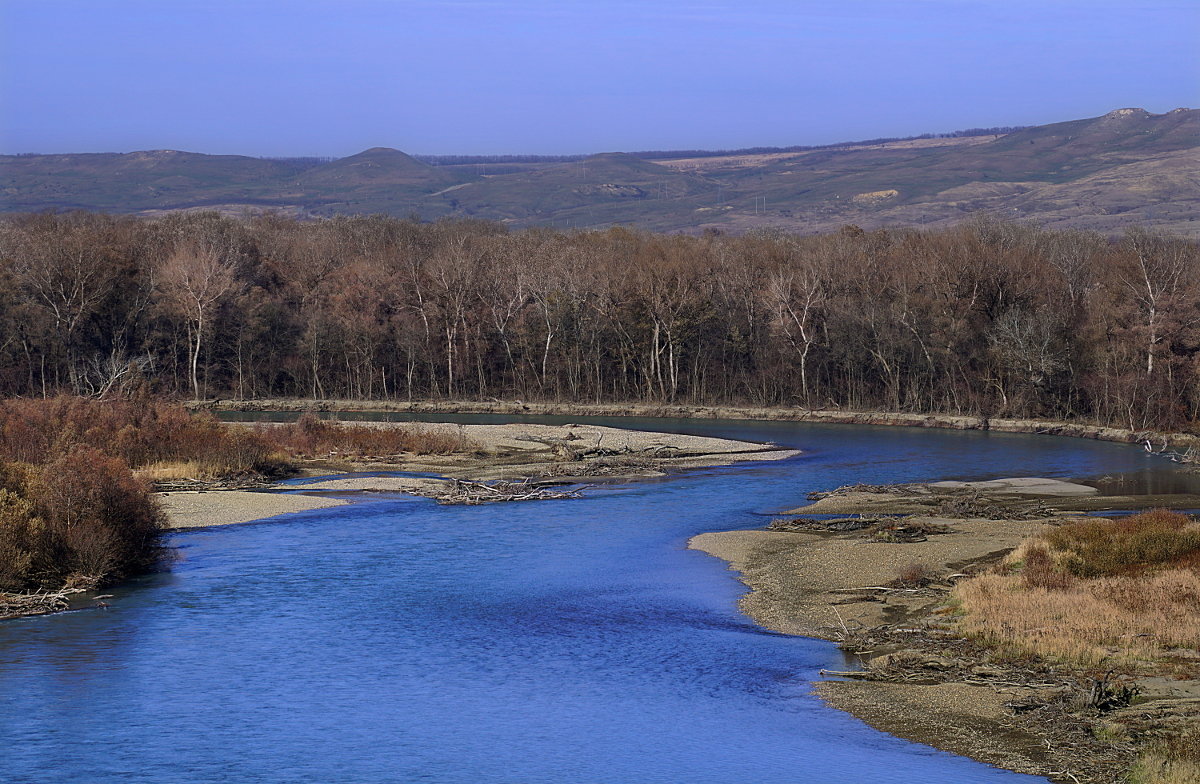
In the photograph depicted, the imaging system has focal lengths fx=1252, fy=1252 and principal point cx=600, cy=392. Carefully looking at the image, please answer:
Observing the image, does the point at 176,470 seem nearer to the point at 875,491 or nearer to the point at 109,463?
the point at 109,463

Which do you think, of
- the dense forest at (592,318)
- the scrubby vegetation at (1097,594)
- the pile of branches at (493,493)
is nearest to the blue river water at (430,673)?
the scrubby vegetation at (1097,594)

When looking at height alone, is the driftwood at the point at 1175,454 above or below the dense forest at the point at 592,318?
below

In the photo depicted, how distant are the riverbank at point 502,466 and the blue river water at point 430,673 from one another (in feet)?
15.4

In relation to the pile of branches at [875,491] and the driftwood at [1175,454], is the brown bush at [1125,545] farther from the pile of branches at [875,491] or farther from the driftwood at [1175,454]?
the driftwood at [1175,454]

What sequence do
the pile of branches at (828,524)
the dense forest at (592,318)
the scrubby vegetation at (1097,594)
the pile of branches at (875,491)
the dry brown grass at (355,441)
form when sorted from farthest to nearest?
the dense forest at (592,318) → the dry brown grass at (355,441) → the pile of branches at (875,491) → the pile of branches at (828,524) → the scrubby vegetation at (1097,594)

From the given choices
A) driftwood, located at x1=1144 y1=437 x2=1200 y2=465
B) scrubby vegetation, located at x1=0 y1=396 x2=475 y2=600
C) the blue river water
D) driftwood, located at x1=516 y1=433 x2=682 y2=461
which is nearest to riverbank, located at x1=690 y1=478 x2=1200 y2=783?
the blue river water

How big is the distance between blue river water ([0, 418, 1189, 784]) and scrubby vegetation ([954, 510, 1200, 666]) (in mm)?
3702

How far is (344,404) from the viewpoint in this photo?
3509 inches

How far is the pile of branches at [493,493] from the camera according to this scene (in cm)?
4581

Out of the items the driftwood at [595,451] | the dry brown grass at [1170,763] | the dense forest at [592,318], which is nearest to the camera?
the dry brown grass at [1170,763]

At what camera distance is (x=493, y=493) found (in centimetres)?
4662

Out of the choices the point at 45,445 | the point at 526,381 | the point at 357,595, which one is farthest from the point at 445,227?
the point at 357,595

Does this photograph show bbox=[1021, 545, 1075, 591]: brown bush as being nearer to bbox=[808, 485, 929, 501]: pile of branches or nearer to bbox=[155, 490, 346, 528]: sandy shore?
bbox=[808, 485, 929, 501]: pile of branches

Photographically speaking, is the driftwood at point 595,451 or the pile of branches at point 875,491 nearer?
the pile of branches at point 875,491
